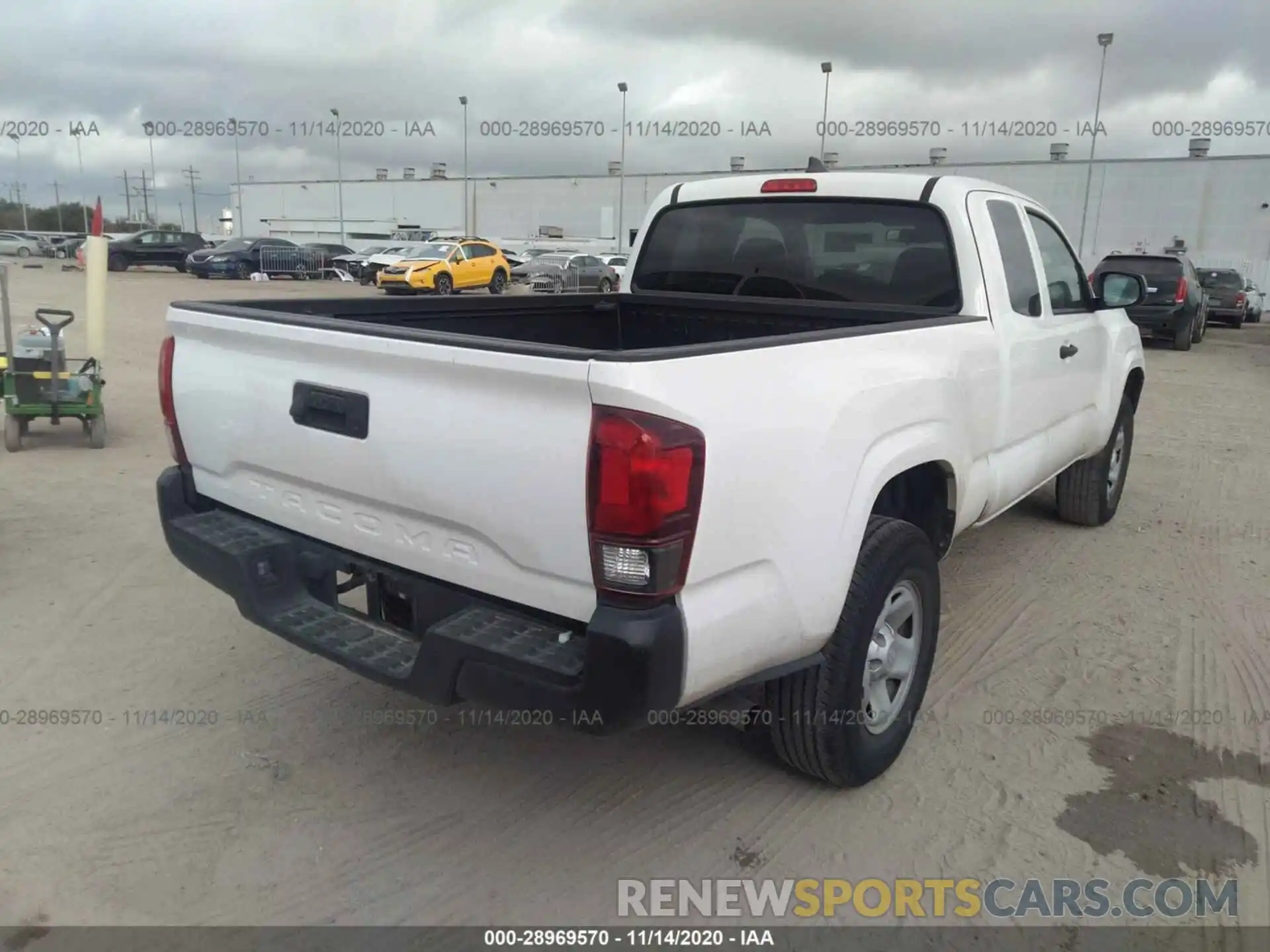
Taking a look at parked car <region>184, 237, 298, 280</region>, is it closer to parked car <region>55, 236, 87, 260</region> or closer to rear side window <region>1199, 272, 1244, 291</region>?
parked car <region>55, 236, 87, 260</region>

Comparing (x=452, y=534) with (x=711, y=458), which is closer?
(x=711, y=458)

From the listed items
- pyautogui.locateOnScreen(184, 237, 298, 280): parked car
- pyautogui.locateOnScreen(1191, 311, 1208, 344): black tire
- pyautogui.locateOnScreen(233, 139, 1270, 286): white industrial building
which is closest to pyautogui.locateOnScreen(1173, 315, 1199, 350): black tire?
pyautogui.locateOnScreen(1191, 311, 1208, 344): black tire

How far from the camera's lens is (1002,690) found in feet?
12.8

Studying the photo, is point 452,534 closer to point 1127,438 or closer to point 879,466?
point 879,466

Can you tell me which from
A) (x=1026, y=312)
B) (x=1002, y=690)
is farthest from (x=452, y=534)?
(x=1026, y=312)

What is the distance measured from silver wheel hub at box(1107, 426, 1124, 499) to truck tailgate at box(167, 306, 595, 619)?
4868mm

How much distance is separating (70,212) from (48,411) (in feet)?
320

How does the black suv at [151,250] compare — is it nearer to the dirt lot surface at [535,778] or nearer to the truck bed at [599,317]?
the dirt lot surface at [535,778]

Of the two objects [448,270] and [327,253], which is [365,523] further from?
[327,253]

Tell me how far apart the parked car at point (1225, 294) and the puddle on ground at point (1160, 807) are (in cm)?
2557

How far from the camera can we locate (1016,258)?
425 centimetres

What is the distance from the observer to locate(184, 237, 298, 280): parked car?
31719 millimetres

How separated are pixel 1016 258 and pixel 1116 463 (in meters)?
2.67

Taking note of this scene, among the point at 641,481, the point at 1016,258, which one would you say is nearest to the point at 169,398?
the point at 641,481
